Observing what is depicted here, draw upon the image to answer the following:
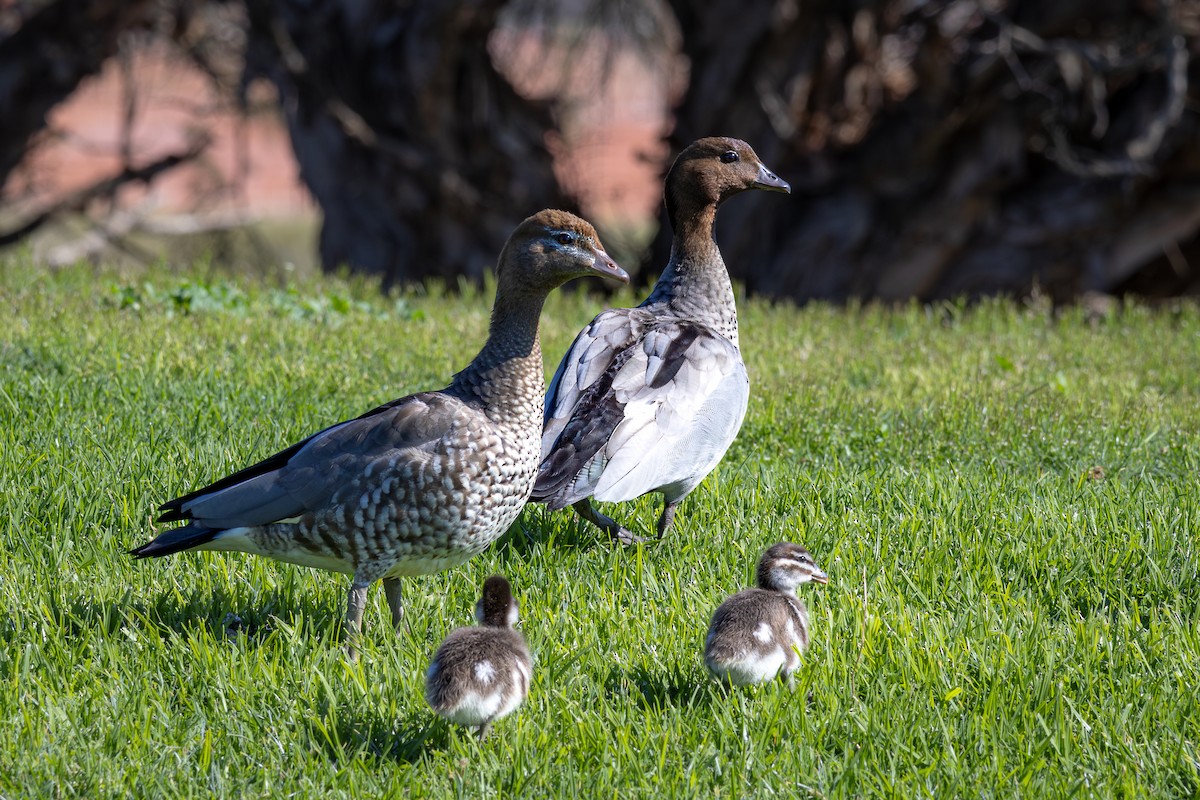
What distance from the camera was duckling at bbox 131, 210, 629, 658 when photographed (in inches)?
187

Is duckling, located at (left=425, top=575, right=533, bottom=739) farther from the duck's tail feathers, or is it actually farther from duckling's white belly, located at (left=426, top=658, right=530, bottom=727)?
the duck's tail feathers

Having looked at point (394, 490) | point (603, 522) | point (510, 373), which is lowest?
point (603, 522)

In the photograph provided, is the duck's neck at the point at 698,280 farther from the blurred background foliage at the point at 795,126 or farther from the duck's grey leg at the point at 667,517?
the blurred background foliage at the point at 795,126

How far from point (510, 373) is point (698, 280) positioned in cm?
263

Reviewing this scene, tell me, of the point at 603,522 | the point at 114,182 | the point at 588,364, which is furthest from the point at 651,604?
the point at 114,182

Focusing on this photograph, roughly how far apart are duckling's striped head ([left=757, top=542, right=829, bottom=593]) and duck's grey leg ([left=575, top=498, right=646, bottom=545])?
4.04 ft

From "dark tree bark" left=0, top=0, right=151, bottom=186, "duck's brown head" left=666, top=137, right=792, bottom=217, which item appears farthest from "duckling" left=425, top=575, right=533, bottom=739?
"dark tree bark" left=0, top=0, right=151, bottom=186

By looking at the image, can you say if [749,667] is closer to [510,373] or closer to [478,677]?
[478,677]

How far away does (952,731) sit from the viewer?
4.32 meters

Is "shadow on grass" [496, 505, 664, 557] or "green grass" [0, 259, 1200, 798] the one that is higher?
"green grass" [0, 259, 1200, 798]

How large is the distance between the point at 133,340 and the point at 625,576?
427 centimetres

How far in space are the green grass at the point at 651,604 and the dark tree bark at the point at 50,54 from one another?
989 cm

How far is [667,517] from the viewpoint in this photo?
20.6ft

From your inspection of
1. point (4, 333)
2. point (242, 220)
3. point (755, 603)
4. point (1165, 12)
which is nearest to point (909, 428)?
point (755, 603)
